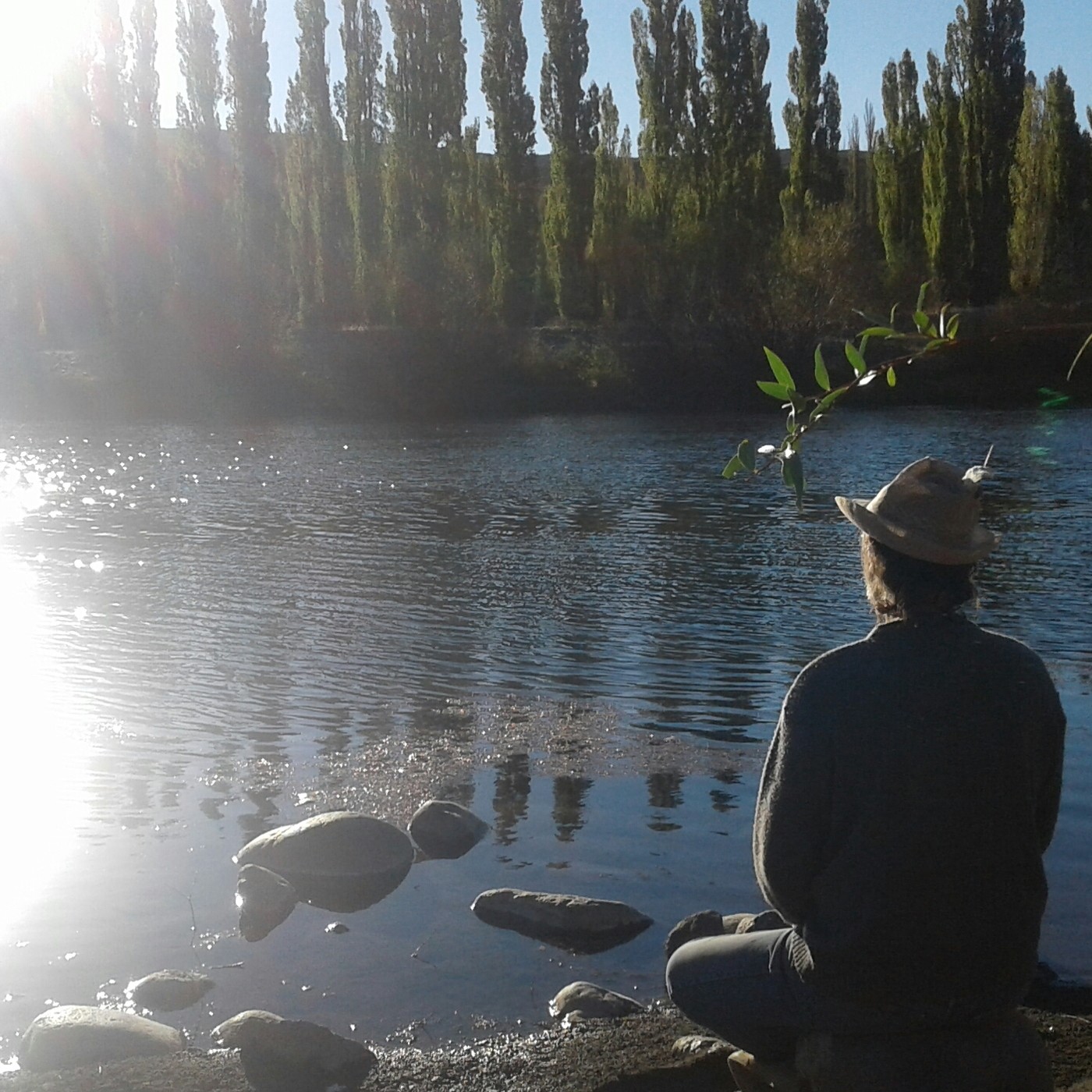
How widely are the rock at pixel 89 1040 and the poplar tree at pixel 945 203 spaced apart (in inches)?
1695

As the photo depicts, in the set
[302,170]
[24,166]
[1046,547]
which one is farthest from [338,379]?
[1046,547]

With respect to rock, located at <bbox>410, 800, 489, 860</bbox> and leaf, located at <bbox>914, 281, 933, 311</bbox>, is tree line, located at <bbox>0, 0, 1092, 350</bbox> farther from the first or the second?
leaf, located at <bbox>914, 281, 933, 311</bbox>

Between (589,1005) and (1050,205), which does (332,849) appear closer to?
(589,1005)

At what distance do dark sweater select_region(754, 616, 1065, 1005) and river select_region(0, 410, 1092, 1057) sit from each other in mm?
2110

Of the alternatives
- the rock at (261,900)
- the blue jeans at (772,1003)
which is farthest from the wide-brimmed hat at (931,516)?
the rock at (261,900)

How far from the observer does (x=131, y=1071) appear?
172 inches

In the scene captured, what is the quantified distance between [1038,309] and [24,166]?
3266 cm

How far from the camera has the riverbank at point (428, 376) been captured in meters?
41.8

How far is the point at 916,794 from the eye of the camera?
2.98 meters

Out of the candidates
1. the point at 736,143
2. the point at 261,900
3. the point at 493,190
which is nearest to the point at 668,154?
the point at 736,143

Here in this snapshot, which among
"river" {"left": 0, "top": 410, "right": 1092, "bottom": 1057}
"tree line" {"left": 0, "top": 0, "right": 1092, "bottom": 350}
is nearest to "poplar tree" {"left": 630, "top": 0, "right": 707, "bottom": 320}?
"tree line" {"left": 0, "top": 0, "right": 1092, "bottom": 350}

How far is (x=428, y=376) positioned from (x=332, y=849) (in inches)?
1554

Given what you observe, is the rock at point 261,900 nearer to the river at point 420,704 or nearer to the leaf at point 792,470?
the river at point 420,704

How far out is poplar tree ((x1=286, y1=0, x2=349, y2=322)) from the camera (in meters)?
48.4
